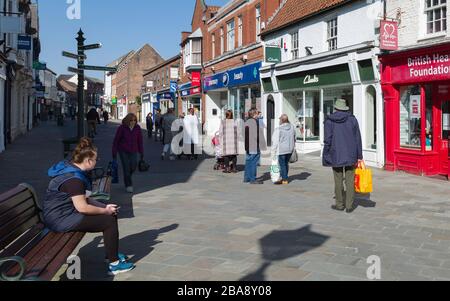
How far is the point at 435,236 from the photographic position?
634 cm

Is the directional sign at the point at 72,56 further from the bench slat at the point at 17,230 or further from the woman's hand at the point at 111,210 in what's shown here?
the woman's hand at the point at 111,210

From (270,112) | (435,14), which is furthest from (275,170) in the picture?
(270,112)

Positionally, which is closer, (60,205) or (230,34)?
(60,205)

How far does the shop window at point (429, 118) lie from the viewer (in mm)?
12742

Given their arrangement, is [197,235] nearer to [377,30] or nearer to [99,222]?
[99,222]

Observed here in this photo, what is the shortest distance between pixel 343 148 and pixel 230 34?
801 inches

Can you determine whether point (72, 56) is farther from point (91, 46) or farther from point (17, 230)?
point (17, 230)

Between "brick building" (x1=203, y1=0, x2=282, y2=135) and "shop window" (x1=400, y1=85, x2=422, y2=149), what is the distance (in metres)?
9.49

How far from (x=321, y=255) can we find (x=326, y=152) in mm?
2829

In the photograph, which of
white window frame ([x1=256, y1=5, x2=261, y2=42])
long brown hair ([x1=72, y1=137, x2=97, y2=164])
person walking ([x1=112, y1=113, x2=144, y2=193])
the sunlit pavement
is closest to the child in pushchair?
the sunlit pavement

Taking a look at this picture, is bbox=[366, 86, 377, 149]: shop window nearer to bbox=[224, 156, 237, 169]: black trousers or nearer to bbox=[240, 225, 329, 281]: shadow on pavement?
bbox=[224, 156, 237, 169]: black trousers

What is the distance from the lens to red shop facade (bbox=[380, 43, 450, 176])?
1224 centimetres

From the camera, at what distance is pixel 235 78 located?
82.2 ft

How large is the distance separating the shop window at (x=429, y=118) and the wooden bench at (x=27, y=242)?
1053cm
